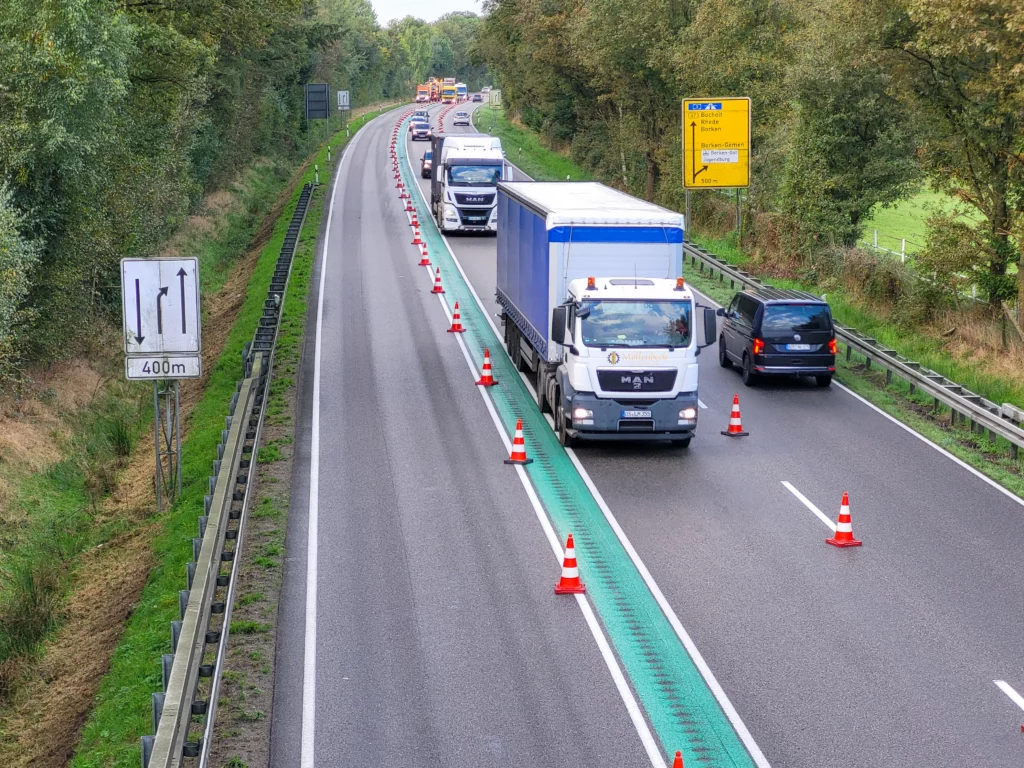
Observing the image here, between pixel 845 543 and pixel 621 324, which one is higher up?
pixel 621 324

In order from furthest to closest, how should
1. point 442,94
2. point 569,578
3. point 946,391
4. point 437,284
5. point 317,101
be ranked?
point 442,94
point 317,101
point 437,284
point 946,391
point 569,578

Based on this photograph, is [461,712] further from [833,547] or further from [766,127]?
[766,127]

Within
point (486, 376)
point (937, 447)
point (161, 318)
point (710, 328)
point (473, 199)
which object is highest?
point (473, 199)

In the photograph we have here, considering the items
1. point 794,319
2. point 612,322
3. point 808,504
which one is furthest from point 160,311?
point 794,319

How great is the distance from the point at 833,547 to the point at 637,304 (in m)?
5.84

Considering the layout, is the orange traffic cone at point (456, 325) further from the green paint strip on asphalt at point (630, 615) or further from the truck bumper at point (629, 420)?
the truck bumper at point (629, 420)

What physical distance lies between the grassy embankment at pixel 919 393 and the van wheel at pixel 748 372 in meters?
2.09

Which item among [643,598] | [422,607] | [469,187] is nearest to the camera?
[422,607]

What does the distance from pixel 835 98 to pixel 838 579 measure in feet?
75.6

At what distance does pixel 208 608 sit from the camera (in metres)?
12.7

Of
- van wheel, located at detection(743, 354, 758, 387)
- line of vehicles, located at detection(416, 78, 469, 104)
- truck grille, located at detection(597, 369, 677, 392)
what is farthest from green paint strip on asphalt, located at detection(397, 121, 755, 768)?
line of vehicles, located at detection(416, 78, 469, 104)

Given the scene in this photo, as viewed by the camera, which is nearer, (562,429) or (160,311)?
(160,311)

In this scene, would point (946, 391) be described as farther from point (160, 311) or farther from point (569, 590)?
point (160, 311)

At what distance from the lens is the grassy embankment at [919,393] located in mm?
20858
